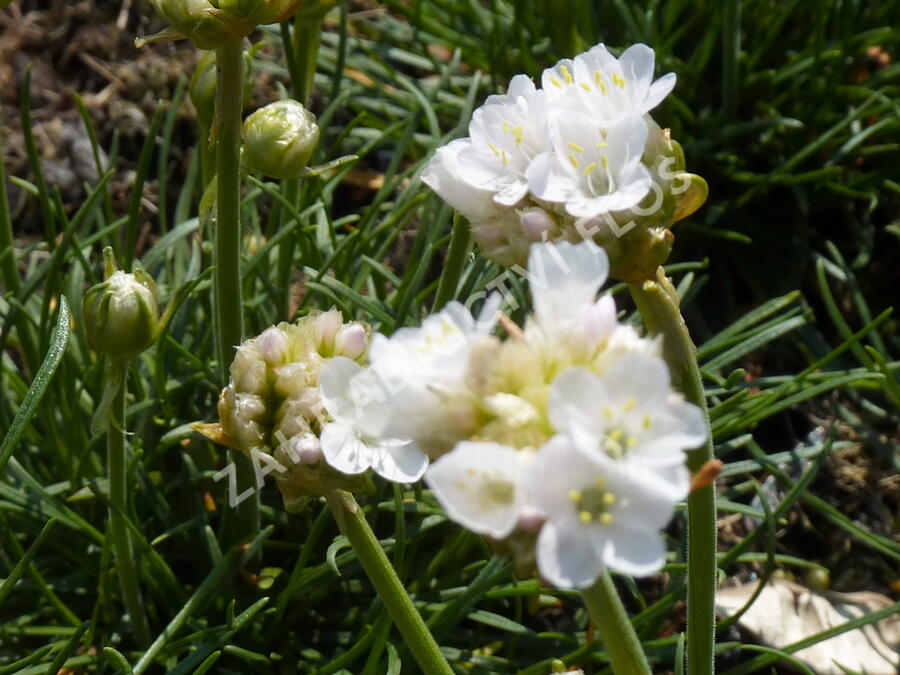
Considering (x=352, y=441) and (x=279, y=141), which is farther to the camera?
(x=279, y=141)

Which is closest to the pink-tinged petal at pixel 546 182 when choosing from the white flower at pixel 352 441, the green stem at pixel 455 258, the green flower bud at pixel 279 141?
the white flower at pixel 352 441

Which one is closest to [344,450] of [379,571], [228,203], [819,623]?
[379,571]

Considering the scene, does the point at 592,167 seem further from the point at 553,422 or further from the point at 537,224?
the point at 553,422

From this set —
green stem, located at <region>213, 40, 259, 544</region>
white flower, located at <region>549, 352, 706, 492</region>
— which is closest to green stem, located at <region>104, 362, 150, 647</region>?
green stem, located at <region>213, 40, 259, 544</region>

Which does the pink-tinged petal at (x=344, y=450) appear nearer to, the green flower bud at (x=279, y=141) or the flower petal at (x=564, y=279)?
the flower petal at (x=564, y=279)

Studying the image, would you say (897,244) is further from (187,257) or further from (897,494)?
(187,257)

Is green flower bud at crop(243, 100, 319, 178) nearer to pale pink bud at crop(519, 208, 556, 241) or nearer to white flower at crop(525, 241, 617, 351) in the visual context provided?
pale pink bud at crop(519, 208, 556, 241)
